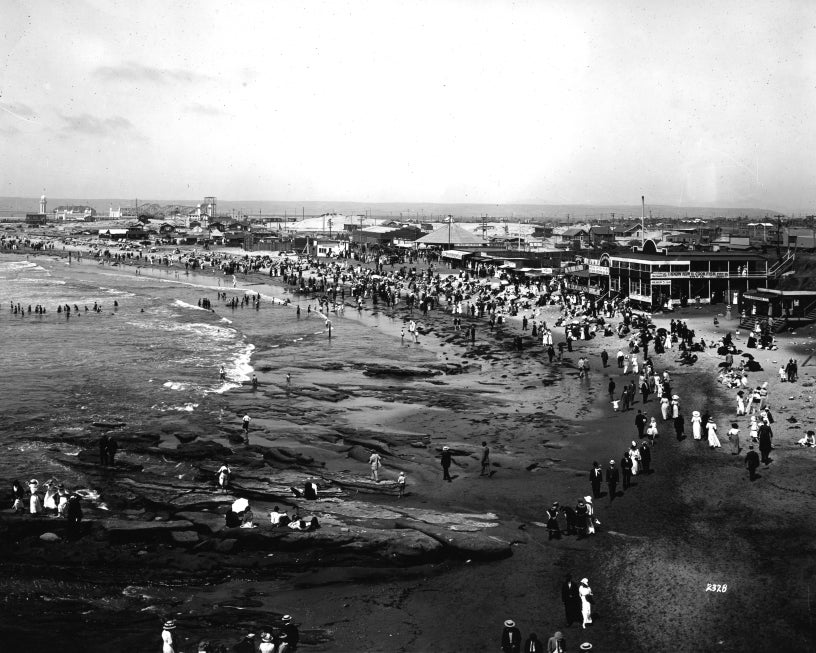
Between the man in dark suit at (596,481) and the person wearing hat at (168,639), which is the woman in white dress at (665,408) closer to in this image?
the man in dark suit at (596,481)

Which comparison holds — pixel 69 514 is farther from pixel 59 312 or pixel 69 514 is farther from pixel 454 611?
pixel 59 312

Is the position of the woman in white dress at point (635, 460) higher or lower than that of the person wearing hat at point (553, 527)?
higher

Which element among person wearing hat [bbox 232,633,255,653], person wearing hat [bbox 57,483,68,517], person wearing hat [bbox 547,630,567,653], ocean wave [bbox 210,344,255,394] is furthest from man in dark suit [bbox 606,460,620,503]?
ocean wave [bbox 210,344,255,394]

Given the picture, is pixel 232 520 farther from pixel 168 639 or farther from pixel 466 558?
pixel 466 558

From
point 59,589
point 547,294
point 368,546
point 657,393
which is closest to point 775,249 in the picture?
point 547,294

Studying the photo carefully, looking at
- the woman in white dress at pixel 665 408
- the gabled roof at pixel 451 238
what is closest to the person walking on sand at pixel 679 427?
the woman in white dress at pixel 665 408
